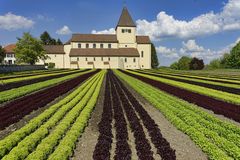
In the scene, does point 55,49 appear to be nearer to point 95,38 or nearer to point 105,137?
point 95,38

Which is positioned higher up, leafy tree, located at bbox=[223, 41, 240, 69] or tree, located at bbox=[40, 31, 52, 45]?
tree, located at bbox=[40, 31, 52, 45]

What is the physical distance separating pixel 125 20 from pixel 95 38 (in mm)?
13098

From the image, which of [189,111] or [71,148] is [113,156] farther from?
[189,111]

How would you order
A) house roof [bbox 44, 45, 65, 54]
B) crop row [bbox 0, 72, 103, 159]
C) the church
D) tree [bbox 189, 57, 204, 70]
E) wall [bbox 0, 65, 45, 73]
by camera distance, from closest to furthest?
1. crop row [bbox 0, 72, 103, 159]
2. wall [bbox 0, 65, 45, 73]
3. tree [bbox 189, 57, 204, 70]
4. the church
5. house roof [bbox 44, 45, 65, 54]

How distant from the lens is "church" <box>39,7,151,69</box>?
103 metres

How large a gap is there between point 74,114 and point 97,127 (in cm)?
209

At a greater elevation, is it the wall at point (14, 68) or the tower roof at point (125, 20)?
the tower roof at point (125, 20)

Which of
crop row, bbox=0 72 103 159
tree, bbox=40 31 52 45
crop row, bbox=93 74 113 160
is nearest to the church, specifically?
tree, bbox=40 31 52 45

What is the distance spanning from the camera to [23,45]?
292 ft

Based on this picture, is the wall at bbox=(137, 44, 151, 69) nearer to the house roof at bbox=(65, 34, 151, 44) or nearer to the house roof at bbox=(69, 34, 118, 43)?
the house roof at bbox=(65, 34, 151, 44)

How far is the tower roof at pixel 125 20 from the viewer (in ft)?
360

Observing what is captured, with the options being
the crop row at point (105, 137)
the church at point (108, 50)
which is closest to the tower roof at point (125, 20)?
the church at point (108, 50)

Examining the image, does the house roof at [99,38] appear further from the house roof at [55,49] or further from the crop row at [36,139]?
the crop row at [36,139]

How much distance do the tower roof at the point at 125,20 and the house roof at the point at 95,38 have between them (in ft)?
19.2
